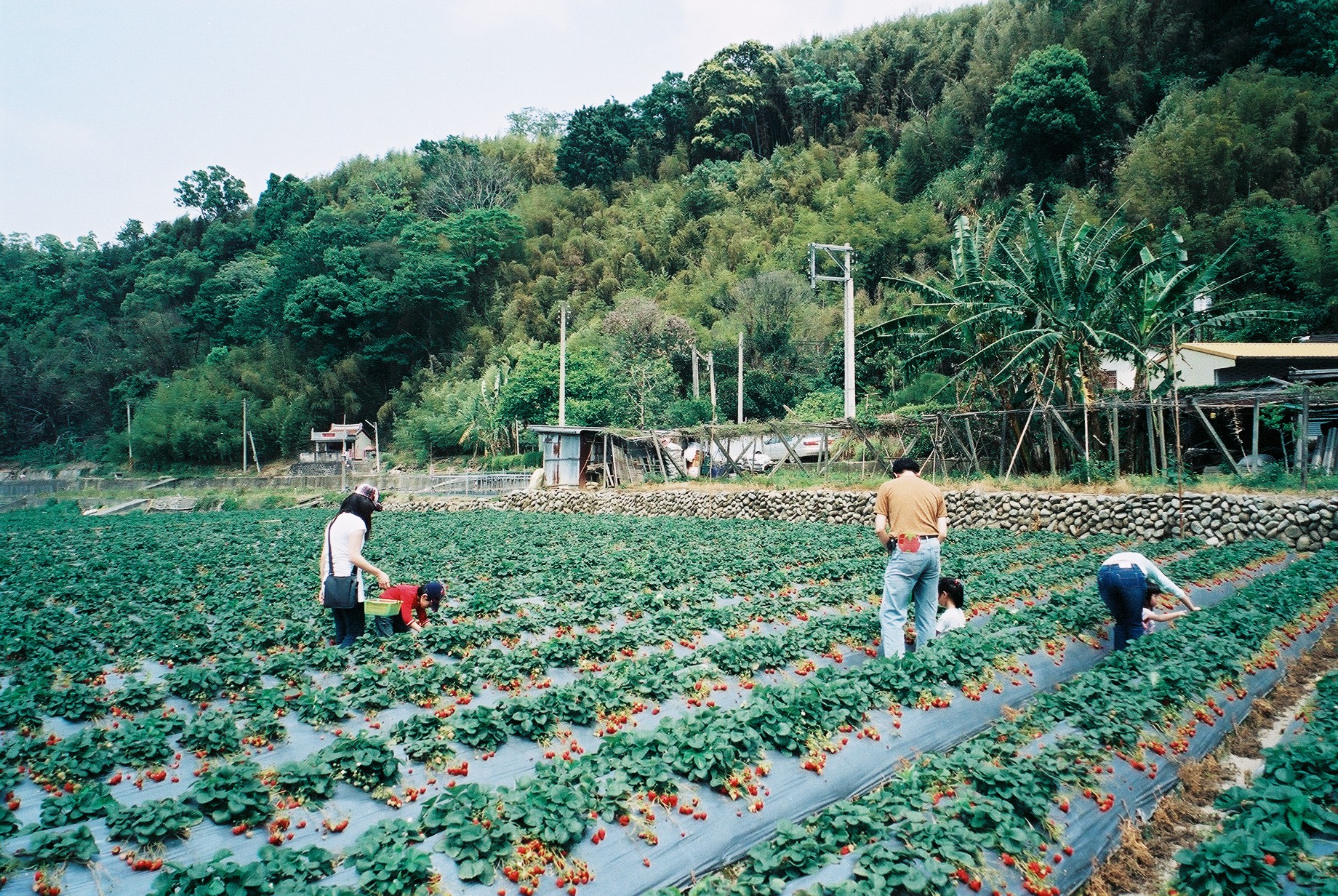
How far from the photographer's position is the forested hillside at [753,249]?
23688 mm

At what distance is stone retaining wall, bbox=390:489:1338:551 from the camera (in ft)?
41.5

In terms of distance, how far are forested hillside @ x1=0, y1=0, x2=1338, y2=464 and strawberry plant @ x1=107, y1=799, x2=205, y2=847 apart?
1731 cm

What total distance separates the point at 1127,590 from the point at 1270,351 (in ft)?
60.6

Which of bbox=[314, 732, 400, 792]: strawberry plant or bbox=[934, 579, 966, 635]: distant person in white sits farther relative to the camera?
bbox=[934, 579, 966, 635]: distant person in white

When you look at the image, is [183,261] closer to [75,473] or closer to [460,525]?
[75,473]

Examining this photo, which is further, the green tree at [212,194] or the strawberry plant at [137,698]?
the green tree at [212,194]

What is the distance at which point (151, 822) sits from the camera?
3.63 meters

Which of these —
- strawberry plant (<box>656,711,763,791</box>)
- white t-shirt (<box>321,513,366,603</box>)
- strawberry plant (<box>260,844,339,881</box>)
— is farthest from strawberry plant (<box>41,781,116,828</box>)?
white t-shirt (<box>321,513,366,603</box>)

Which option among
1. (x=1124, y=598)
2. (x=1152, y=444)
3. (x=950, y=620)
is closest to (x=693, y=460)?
(x=1152, y=444)

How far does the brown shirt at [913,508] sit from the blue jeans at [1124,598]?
171 cm

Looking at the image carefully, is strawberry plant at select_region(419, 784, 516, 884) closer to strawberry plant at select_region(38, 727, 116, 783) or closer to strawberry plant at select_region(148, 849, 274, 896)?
strawberry plant at select_region(148, 849, 274, 896)

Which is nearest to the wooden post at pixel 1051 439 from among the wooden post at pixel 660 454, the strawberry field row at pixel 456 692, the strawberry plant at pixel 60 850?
the strawberry field row at pixel 456 692

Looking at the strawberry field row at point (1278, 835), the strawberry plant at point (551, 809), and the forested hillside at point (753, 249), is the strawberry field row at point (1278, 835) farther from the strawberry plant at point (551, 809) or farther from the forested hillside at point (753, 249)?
the forested hillside at point (753, 249)

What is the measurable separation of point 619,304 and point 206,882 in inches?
1661
